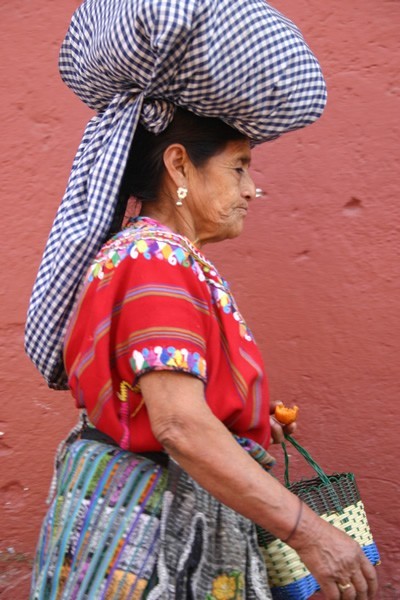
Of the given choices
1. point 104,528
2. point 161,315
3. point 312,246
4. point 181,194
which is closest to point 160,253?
point 161,315

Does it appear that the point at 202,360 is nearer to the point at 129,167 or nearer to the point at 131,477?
the point at 131,477

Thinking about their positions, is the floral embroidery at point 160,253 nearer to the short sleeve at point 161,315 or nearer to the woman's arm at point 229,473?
the short sleeve at point 161,315

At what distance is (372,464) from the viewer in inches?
126

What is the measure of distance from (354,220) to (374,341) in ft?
1.33

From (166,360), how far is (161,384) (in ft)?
0.18

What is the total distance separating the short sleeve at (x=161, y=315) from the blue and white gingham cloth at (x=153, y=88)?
0.67 ft

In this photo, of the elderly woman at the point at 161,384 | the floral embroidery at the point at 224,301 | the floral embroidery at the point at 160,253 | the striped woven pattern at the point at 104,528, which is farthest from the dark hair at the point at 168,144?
the striped woven pattern at the point at 104,528

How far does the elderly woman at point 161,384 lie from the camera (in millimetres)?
1933

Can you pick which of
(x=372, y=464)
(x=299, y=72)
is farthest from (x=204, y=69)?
(x=372, y=464)

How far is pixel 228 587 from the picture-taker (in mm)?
2076

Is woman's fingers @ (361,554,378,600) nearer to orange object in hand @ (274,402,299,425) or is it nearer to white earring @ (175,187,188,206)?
orange object in hand @ (274,402,299,425)

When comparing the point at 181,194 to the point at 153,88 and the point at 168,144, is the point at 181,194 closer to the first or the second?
the point at 168,144

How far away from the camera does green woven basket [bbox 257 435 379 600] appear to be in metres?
2.15

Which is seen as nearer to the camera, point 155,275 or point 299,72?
point 155,275
